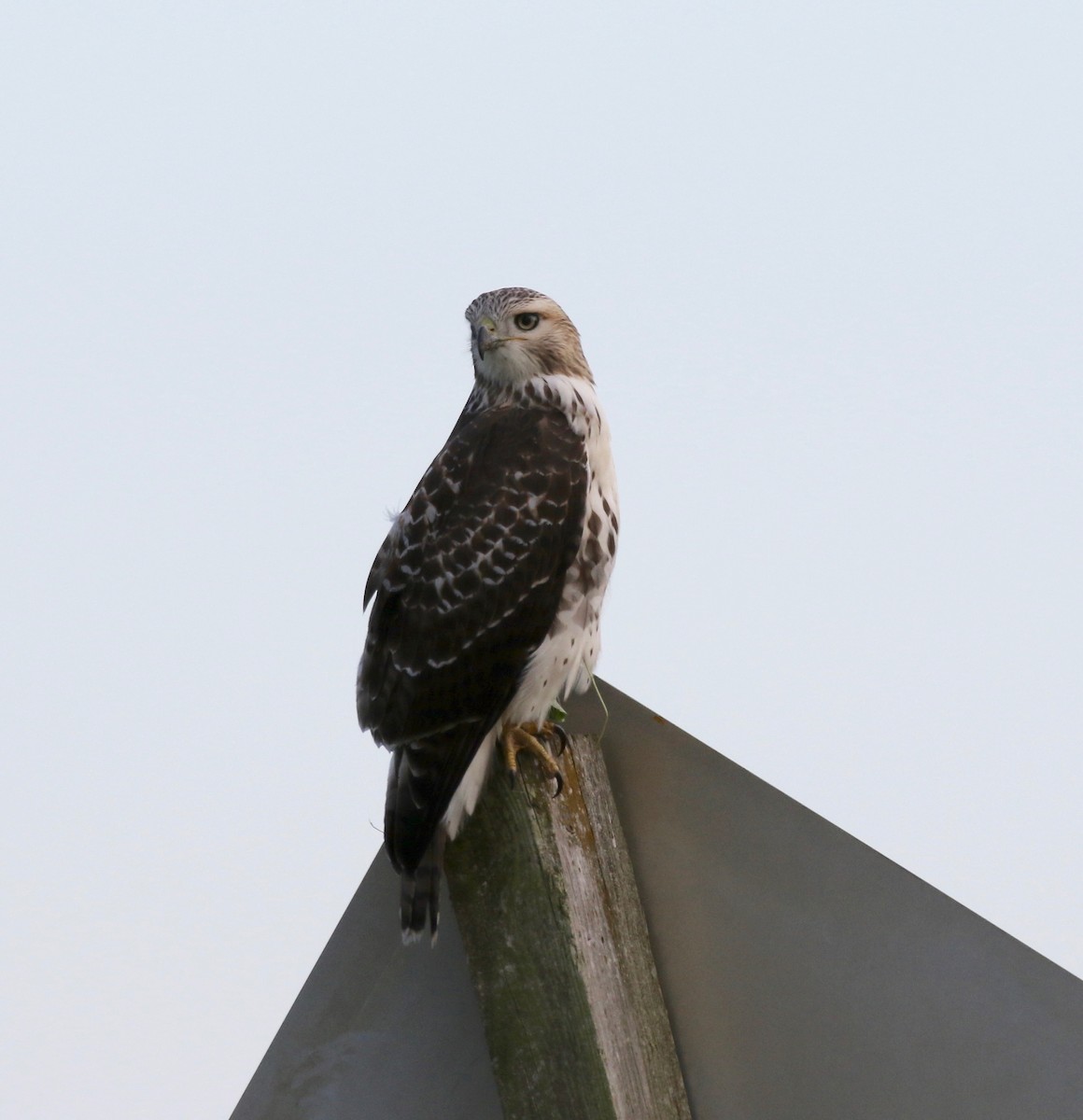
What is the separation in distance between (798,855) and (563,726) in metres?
0.53

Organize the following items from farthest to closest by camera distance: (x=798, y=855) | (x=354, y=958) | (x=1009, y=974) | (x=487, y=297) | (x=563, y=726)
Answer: (x=487, y=297) → (x=563, y=726) → (x=354, y=958) → (x=798, y=855) → (x=1009, y=974)

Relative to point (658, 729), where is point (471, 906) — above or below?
below

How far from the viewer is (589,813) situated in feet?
7.60

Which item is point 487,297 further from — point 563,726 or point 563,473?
point 563,726

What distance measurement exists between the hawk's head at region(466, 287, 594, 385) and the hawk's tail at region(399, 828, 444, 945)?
1.17 meters

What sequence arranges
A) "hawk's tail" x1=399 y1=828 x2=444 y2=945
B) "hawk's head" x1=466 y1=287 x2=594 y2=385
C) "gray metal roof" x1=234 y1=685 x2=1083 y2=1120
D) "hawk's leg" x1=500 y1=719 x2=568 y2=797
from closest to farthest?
"gray metal roof" x1=234 y1=685 x2=1083 y2=1120
"hawk's tail" x1=399 y1=828 x2=444 y2=945
"hawk's leg" x1=500 y1=719 x2=568 y2=797
"hawk's head" x1=466 y1=287 x2=594 y2=385

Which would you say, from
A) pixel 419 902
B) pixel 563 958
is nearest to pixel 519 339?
pixel 419 902

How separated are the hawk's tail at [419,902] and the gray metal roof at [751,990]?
0.09m

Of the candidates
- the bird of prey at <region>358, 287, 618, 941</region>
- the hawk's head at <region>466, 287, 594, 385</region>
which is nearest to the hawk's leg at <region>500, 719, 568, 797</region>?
the bird of prey at <region>358, 287, 618, 941</region>

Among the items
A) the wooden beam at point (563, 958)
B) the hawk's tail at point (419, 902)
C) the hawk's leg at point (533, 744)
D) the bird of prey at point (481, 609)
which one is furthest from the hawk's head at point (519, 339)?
the hawk's tail at point (419, 902)

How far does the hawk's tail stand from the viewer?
7.44ft

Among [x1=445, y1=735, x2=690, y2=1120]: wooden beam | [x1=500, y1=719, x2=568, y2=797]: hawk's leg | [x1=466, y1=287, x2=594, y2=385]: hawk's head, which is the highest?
[x1=466, y1=287, x2=594, y2=385]: hawk's head

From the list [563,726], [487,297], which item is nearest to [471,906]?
[563,726]

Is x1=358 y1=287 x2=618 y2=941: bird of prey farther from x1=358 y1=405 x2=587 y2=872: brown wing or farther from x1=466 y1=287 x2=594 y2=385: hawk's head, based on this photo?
x1=466 y1=287 x2=594 y2=385: hawk's head
